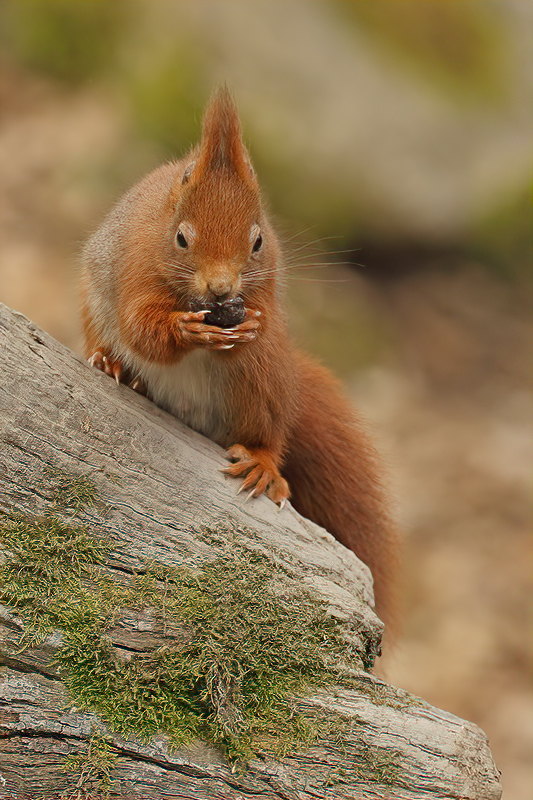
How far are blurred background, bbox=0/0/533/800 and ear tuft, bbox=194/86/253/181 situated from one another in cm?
272

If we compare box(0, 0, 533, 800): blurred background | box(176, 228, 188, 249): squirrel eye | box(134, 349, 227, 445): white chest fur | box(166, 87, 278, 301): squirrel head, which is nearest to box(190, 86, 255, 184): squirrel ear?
box(166, 87, 278, 301): squirrel head

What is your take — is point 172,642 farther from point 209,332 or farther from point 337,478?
point 337,478

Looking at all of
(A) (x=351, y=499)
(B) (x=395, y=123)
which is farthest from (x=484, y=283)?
(A) (x=351, y=499)

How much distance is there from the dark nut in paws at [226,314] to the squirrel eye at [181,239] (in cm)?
14

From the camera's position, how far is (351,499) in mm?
2219

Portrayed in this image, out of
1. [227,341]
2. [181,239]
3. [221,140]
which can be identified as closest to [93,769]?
[227,341]

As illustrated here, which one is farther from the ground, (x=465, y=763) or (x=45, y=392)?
(x=45, y=392)

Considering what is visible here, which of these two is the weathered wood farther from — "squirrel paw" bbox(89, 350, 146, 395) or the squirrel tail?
the squirrel tail

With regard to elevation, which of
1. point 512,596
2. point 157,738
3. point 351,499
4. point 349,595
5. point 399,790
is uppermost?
point 512,596

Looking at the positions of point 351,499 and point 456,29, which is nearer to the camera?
point 351,499

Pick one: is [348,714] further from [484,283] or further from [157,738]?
[484,283]

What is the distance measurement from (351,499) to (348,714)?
30.5 inches

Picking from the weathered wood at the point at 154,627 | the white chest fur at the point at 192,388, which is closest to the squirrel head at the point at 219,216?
the white chest fur at the point at 192,388

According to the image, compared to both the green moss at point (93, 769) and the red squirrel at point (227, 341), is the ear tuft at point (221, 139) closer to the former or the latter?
the red squirrel at point (227, 341)
